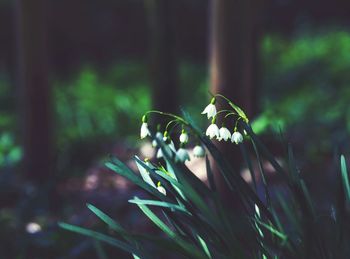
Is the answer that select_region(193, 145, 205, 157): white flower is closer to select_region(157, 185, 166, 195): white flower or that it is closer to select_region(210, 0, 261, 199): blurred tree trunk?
select_region(157, 185, 166, 195): white flower

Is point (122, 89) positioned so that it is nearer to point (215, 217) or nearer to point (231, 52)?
point (231, 52)

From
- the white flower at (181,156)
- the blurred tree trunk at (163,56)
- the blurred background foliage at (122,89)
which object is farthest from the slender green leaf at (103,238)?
the blurred tree trunk at (163,56)

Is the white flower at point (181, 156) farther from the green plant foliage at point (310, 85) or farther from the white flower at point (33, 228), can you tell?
the green plant foliage at point (310, 85)

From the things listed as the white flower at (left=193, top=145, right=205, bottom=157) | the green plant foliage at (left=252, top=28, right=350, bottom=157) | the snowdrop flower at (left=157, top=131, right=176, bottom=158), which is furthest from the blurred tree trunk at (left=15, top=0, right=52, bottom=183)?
the white flower at (left=193, top=145, right=205, bottom=157)

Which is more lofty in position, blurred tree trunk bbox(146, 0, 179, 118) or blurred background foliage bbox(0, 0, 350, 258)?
blurred tree trunk bbox(146, 0, 179, 118)

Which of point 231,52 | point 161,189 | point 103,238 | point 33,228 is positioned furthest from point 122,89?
point 103,238

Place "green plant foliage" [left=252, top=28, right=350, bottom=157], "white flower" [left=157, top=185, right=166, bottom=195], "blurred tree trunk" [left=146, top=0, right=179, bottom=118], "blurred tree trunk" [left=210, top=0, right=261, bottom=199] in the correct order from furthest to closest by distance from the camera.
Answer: "green plant foliage" [left=252, top=28, right=350, bottom=157]
"blurred tree trunk" [left=146, top=0, right=179, bottom=118]
"blurred tree trunk" [left=210, top=0, right=261, bottom=199]
"white flower" [left=157, top=185, right=166, bottom=195]
